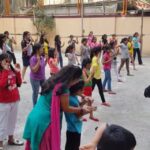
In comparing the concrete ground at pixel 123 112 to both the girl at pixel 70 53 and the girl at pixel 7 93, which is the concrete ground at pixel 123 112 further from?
the girl at pixel 70 53

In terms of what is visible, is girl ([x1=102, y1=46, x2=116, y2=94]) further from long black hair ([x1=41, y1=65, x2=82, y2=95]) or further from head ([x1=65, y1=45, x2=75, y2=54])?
long black hair ([x1=41, y1=65, x2=82, y2=95])

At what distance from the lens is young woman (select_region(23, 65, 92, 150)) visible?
391 centimetres

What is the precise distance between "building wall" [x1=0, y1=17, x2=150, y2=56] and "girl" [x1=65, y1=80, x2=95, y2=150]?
53.5 feet

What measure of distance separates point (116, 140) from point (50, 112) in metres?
1.83

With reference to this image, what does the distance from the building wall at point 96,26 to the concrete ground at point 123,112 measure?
28.9 ft

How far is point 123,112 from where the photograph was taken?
328 inches

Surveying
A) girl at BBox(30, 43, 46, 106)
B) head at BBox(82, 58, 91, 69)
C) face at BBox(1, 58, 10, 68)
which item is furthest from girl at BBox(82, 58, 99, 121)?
face at BBox(1, 58, 10, 68)

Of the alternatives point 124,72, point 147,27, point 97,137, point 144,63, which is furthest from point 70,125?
point 147,27

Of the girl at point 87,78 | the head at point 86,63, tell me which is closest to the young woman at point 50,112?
the girl at point 87,78

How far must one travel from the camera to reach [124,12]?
2186 centimetres

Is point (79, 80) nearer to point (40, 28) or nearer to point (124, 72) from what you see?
point (124, 72)

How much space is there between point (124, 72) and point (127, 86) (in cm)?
279

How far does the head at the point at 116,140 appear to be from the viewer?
85.6 inches

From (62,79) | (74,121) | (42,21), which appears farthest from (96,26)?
(62,79)
